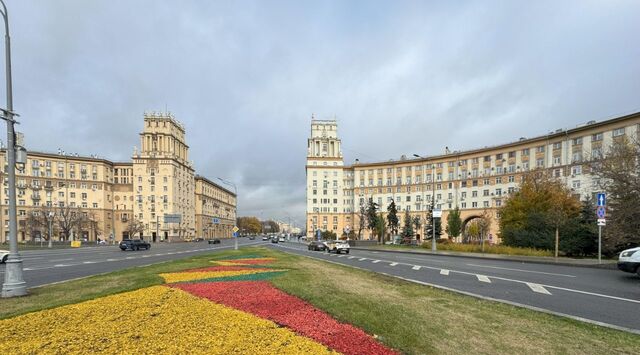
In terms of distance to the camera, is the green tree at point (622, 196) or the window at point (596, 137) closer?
the green tree at point (622, 196)

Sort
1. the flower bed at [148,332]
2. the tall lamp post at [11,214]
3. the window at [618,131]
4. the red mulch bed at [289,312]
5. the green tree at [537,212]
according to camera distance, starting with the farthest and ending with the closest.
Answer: the window at [618,131] → the green tree at [537,212] → the tall lamp post at [11,214] → the red mulch bed at [289,312] → the flower bed at [148,332]

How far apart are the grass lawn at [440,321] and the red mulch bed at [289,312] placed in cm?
33

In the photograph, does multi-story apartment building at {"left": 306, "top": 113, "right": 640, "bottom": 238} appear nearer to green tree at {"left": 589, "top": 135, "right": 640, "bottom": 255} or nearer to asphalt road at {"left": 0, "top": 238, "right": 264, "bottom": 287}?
green tree at {"left": 589, "top": 135, "right": 640, "bottom": 255}

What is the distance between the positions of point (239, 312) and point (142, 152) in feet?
403

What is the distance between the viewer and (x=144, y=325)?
18.6 feet

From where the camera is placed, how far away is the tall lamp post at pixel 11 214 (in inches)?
370

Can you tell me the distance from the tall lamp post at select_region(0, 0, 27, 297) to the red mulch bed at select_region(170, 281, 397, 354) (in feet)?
13.8

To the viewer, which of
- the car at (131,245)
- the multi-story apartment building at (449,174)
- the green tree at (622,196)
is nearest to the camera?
the green tree at (622,196)

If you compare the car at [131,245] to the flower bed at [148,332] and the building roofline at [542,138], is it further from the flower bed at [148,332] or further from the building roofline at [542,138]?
the building roofline at [542,138]

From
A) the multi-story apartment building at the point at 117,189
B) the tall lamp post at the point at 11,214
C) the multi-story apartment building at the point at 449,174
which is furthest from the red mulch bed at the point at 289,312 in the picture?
the multi-story apartment building at the point at 117,189

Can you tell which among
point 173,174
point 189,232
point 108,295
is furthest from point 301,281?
point 189,232

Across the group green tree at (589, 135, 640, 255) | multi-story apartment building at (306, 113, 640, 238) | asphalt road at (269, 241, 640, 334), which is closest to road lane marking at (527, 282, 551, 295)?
asphalt road at (269, 241, 640, 334)

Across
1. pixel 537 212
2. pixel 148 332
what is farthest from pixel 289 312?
pixel 537 212

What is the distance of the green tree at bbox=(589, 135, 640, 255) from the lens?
66.7 ft
